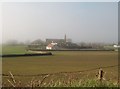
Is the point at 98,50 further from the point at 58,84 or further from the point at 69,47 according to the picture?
the point at 58,84

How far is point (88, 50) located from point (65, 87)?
43085 mm

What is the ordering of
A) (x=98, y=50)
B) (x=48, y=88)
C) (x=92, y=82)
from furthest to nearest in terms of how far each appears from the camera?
(x=98, y=50) < (x=92, y=82) < (x=48, y=88)

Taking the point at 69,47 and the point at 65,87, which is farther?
the point at 69,47

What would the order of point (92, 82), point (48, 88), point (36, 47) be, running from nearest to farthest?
1. point (48, 88)
2. point (92, 82)
3. point (36, 47)

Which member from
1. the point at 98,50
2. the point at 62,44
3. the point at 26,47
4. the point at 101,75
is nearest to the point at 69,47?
the point at 62,44

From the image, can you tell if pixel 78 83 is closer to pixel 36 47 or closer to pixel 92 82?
pixel 92 82

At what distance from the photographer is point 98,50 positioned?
47.8 meters

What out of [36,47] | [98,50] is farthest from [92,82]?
[36,47]

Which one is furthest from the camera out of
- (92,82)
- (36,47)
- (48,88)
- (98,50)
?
(36,47)

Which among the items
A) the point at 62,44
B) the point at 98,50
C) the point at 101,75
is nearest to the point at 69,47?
the point at 62,44

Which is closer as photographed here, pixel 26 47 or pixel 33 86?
pixel 33 86

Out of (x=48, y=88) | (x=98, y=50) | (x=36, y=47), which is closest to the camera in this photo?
(x=48, y=88)

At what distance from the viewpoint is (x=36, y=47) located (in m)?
51.9

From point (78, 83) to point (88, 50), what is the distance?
4286 centimetres
